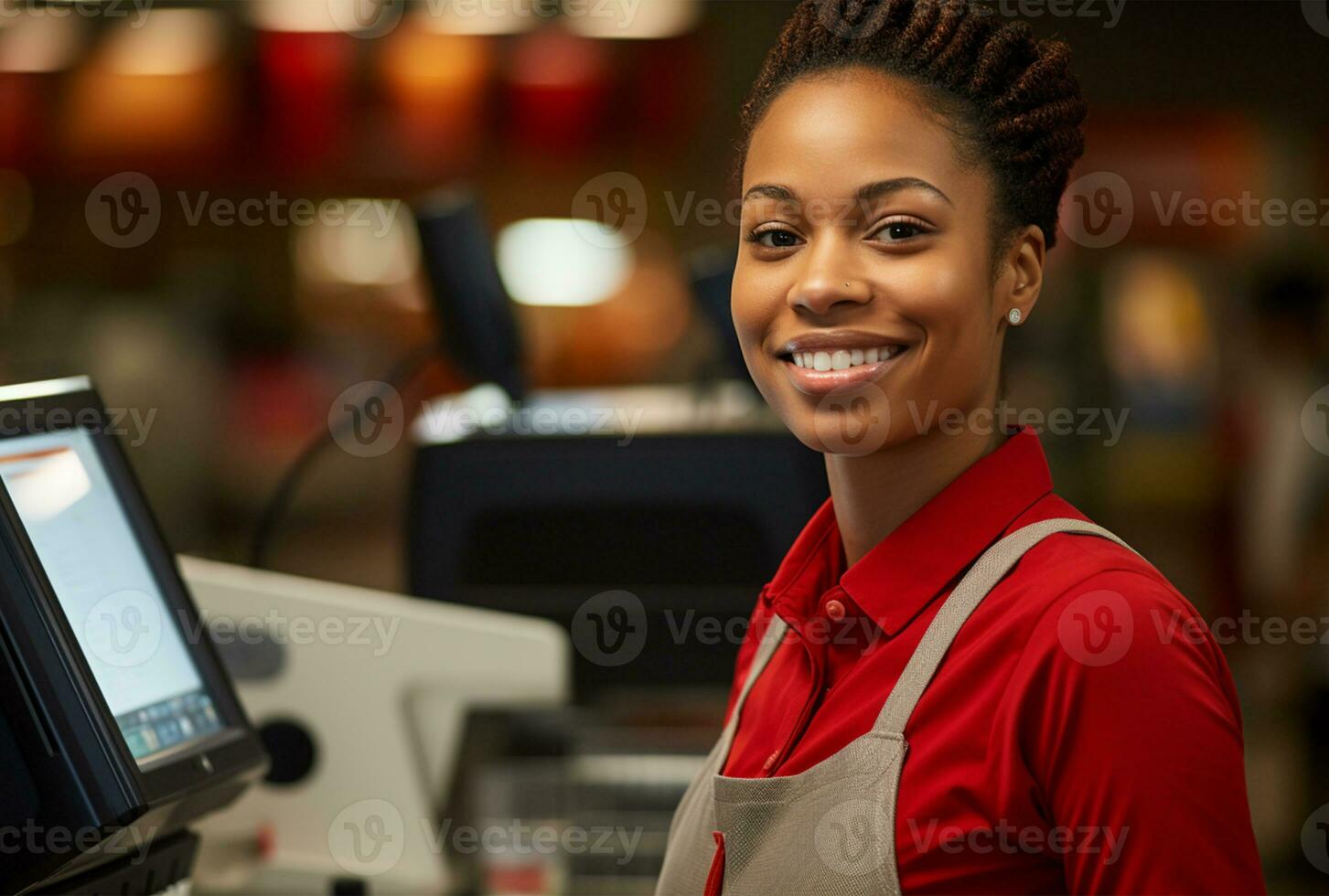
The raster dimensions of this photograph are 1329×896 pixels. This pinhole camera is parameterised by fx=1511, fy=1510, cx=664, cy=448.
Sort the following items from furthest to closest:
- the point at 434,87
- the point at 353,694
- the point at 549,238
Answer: the point at 549,238
the point at 434,87
the point at 353,694

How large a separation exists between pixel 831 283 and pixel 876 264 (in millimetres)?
35

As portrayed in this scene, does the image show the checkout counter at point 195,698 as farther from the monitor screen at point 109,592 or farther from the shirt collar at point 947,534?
the shirt collar at point 947,534

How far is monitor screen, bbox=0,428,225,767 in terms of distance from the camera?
1.23m

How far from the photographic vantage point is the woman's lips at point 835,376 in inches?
42.2

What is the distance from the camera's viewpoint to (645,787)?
212 cm

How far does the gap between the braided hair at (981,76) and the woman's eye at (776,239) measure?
11 centimetres

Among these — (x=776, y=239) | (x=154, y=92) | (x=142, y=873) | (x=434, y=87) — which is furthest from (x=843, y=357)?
(x=154, y=92)

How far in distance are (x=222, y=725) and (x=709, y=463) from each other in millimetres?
922

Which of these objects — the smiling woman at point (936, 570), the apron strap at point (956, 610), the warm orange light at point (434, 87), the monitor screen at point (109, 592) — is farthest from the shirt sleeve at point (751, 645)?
the warm orange light at point (434, 87)

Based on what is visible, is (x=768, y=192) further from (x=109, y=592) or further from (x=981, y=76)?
(x=109, y=592)

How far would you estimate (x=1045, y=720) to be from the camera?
3.01ft

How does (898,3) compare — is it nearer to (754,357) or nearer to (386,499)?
(754,357)

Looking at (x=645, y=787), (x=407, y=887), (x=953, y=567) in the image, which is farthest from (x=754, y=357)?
(x=645, y=787)

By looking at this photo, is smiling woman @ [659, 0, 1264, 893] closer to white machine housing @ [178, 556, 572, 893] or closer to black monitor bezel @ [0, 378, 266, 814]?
black monitor bezel @ [0, 378, 266, 814]
